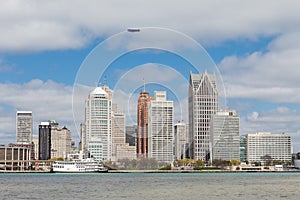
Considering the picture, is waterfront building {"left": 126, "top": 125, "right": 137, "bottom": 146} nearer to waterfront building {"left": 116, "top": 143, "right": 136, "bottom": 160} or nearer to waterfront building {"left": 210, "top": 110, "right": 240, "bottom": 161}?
waterfront building {"left": 116, "top": 143, "right": 136, "bottom": 160}

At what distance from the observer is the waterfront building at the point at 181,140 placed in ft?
351

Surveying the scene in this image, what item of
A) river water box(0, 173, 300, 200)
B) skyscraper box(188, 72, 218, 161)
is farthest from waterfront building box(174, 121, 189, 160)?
river water box(0, 173, 300, 200)

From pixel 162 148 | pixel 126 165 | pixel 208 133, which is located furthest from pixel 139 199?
pixel 126 165

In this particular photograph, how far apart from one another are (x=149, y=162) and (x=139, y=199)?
87.5m

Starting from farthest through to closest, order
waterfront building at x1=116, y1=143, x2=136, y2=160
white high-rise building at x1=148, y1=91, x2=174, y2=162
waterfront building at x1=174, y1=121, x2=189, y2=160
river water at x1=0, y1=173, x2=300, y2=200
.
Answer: waterfront building at x1=116, y1=143, x2=136, y2=160, waterfront building at x1=174, y1=121, x2=189, y2=160, white high-rise building at x1=148, y1=91, x2=174, y2=162, river water at x1=0, y1=173, x2=300, y2=200

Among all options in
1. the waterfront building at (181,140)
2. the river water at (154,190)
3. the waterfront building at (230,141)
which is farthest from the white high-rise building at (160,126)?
the waterfront building at (230,141)

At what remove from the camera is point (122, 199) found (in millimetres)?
39656

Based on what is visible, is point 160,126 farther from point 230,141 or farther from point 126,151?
point 230,141

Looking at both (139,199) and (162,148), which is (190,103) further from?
(139,199)

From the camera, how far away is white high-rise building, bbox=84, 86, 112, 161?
324 feet

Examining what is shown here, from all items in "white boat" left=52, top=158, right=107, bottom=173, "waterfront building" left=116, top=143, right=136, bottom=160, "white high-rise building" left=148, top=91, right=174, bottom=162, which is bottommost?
"white boat" left=52, top=158, right=107, bottom=173

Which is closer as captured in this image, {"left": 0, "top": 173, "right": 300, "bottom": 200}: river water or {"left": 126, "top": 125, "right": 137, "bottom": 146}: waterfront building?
{"left": 0, "top": 173, "right": 300, "bottom": 200}: river water

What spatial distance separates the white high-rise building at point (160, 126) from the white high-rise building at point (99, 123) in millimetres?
8184

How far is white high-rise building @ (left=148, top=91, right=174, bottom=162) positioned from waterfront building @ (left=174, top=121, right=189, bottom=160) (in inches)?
76.6
